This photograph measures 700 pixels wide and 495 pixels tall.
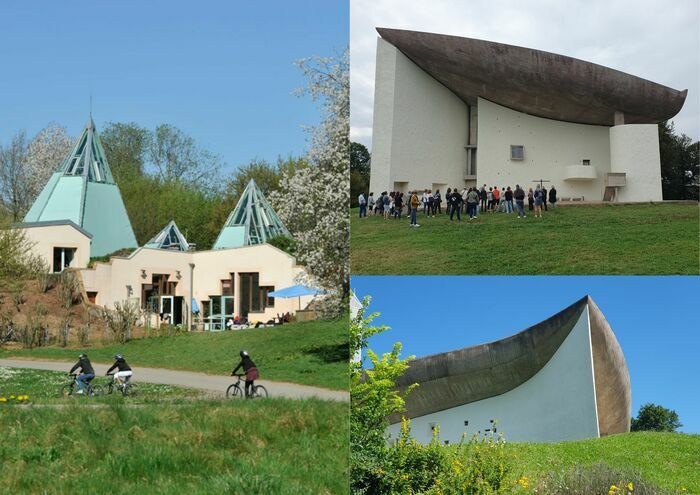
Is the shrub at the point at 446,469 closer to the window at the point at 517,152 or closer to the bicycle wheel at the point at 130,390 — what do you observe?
the bicycle wheel at the point at 130,390

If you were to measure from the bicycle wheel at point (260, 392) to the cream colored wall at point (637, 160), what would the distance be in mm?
6936

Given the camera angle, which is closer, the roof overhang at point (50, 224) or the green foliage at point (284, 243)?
the roof overhang at point (50, 224)

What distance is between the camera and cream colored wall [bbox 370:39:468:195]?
34.3 ft

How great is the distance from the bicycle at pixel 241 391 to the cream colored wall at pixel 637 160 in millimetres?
6948

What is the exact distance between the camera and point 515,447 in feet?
18.7

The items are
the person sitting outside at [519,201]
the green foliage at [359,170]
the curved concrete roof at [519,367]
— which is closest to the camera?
the curved concrete roof at [519,367]

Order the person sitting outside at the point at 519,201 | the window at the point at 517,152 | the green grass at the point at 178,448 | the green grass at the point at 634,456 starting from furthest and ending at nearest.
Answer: the window at the point at 517,152 < the person sitting outside at the point at 519,201 < the green grass at the point at 178,448 < the green grass at the point at 634,456

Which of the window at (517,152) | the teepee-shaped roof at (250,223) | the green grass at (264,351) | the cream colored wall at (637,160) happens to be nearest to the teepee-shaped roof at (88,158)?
the teepee-shaped roof at (250,223)

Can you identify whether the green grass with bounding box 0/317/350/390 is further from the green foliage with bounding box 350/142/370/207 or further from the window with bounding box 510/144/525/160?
the window with bounding box 510/144/525/160

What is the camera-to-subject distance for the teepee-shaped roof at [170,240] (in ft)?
24.3

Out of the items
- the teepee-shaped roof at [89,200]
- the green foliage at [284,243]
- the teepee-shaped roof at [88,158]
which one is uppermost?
the teepee-shaped roof at [88,158]

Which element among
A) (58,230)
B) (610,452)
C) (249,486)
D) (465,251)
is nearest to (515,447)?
(610,452)

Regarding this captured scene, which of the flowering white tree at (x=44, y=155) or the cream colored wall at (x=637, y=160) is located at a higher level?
the cream colored wall at (x=637, y=160)

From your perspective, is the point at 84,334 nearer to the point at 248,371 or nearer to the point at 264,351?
the point at 248,371
